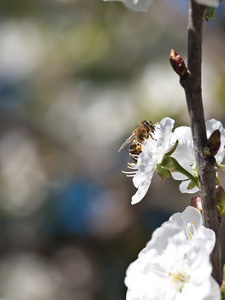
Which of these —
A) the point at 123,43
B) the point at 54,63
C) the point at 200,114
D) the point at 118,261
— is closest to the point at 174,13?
the point at 123,43

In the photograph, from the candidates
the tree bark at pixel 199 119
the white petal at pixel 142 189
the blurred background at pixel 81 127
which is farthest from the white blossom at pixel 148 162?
the blurred background at pixel 81 127

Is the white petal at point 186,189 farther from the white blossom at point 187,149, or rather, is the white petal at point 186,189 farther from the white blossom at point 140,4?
the white blossom at point 140,4

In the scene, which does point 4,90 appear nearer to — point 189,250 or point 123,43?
point 123,43

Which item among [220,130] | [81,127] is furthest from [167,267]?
[81,127]

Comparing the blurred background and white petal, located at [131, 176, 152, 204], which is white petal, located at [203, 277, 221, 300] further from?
the blurred background

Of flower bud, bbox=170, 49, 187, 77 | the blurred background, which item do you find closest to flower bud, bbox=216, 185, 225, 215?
flower bud, bbox=170, 49, 187, 77

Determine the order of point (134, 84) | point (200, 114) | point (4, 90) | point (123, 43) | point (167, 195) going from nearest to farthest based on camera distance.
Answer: point (200, 114), point (167, 195), point (134, 84), point (123, 43), point (4, 90)
